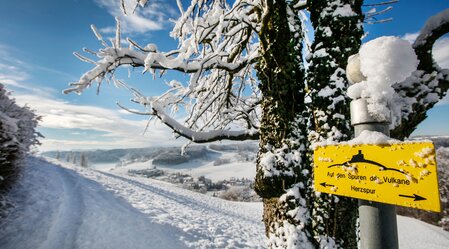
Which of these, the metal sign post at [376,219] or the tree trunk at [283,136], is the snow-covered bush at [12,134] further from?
the metal sign post at [376,219]

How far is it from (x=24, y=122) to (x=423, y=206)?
29.9ft

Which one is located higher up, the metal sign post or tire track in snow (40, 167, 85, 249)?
the metal sign post

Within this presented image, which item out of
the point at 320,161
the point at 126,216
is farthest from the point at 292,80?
the point at 126,216

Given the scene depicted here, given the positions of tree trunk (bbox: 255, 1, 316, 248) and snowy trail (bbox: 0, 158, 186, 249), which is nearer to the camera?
tree trunk (bbox: 255, 1, 316, 248)

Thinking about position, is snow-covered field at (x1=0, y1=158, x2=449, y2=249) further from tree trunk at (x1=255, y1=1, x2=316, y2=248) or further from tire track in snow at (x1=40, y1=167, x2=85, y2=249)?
tree trunk at (x1=255, y1=1, x2=316, y2=248)

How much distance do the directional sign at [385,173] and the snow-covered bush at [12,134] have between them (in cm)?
689

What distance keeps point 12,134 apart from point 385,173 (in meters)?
7.43

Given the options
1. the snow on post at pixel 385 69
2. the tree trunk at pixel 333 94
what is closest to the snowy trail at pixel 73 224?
the tree trunk at pixel 333 94

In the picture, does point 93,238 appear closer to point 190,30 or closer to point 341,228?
point 190,30

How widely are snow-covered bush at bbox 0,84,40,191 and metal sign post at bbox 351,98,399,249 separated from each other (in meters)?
7.01

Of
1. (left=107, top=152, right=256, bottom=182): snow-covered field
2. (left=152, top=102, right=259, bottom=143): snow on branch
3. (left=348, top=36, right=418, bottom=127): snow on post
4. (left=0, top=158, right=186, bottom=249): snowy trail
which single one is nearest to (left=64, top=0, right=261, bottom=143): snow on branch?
(left=152, top=102, right=259, bottom=143): snow on branch

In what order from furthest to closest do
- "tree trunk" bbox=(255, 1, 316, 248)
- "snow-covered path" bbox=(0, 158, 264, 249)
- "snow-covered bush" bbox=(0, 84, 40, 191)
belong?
"snow-covered bush" bbox=(0, 84, 40, 191) < "snow-covered path" bbox=(0, 158, 264, 249) < "tree trunk" bbox=(255, 1, 316, 248)

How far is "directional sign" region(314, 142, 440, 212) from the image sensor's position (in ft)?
2.81

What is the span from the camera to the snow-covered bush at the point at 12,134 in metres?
5.40
